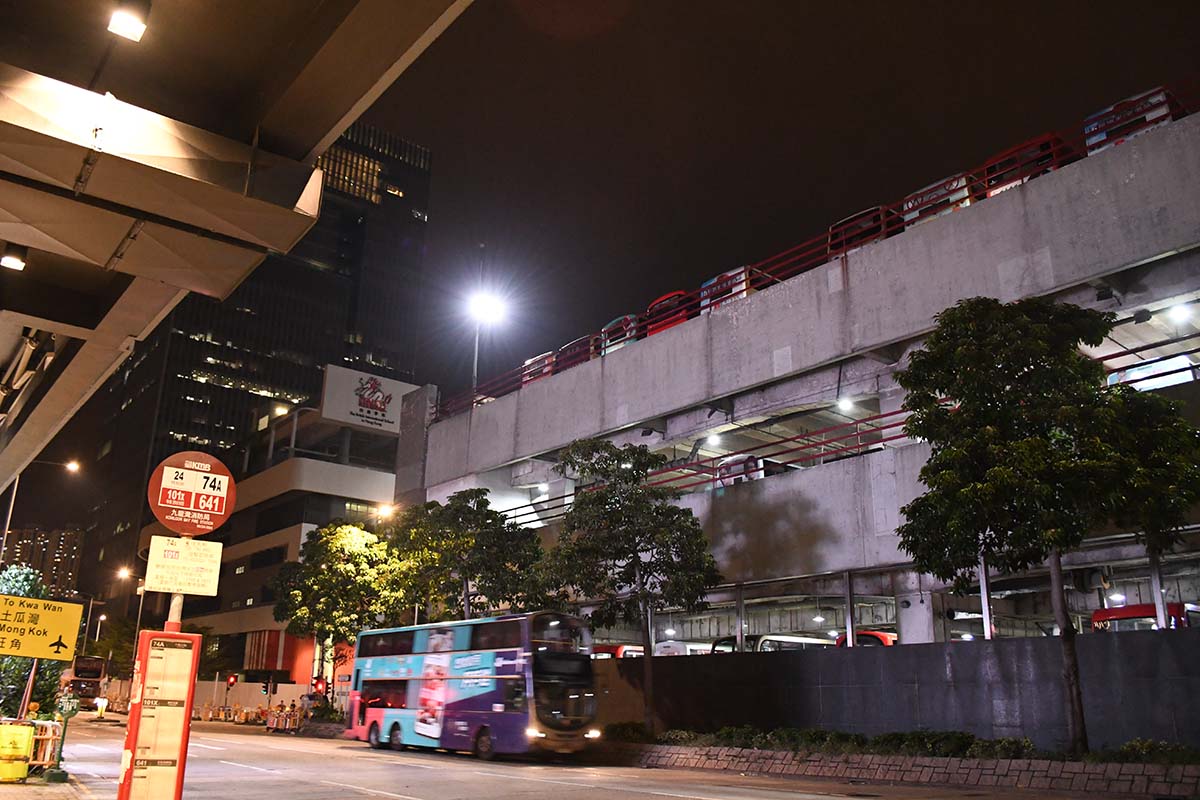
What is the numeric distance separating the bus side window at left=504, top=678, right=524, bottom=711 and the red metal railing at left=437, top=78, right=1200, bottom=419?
40.5ft

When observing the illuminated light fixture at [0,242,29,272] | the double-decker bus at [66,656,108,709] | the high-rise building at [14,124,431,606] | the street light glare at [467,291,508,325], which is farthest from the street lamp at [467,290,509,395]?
the high-rise building at [14,124,431,606]

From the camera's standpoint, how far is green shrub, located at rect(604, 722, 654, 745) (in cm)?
2195

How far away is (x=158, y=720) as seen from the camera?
27.0 feet

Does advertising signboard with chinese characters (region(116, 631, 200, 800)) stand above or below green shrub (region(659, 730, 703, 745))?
above

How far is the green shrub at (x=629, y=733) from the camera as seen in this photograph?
21953 mm

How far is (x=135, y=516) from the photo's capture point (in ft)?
375

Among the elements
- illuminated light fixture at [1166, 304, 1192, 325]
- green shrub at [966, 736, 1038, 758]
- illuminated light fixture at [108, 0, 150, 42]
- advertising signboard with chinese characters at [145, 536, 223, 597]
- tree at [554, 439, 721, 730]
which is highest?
illuminated light fixture at [1166, 304, 1192, 325]

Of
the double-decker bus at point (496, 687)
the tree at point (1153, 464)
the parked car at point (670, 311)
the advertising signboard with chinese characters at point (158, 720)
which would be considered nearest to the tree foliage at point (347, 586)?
the double-decker bus at point (496, 687)

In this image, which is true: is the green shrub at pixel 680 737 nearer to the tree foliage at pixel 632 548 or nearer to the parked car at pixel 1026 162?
the tree foliage at pixel 632 548

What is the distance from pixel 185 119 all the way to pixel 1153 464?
14421 millimetres

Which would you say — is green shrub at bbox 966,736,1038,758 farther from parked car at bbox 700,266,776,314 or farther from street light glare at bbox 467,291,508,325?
street light glare at bbox 467,291,508,325

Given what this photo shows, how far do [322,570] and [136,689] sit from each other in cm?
2982

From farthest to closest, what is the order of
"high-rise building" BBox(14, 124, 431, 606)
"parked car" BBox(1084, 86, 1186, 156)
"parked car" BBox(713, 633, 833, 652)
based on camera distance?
"high-rise building" BBox(14, 124, 431, 606) < "parked car" BBox(713, 633, 833, 652) < "parked car" BBox(1084, 86, 1186, 156)

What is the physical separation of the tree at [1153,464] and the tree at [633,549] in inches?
373
